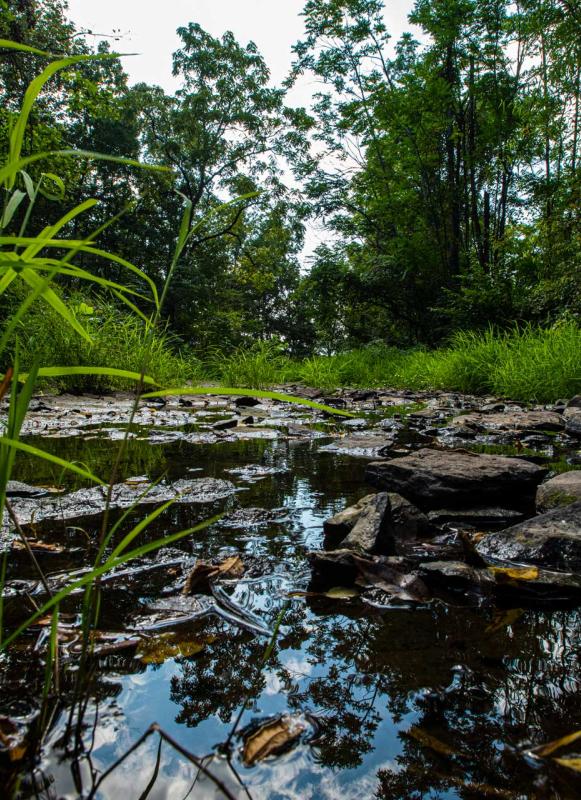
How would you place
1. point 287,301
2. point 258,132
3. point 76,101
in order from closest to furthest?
point 76,101 → point 258,132 → point 287,301

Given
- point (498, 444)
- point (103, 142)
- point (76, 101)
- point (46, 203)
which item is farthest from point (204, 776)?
point (103, 142)

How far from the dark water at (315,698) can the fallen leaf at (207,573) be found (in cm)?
4

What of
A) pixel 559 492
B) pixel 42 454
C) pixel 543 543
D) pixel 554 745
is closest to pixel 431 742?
pixel 554 745

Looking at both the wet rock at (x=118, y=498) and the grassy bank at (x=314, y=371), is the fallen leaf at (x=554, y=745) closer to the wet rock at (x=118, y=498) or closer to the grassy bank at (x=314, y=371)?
the wet rock at (x=118, y=498)

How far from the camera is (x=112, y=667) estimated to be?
0.71 m

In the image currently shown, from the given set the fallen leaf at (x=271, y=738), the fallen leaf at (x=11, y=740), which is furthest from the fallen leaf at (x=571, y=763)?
the fallen leaf at (x=11, y=740)

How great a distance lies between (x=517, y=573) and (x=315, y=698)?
0.55 m

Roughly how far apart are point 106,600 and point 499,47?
56.7ft

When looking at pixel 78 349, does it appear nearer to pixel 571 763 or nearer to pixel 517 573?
pixel 517 573

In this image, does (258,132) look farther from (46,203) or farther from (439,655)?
(439,655)

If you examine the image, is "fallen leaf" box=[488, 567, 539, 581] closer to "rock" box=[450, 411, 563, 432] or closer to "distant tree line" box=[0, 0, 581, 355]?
"rock" box=[450, 411, 563, 432]

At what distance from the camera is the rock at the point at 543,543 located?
1.12 meters

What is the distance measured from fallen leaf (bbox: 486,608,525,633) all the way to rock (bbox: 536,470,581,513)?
2.33 feet

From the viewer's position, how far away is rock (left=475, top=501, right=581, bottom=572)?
112cm
